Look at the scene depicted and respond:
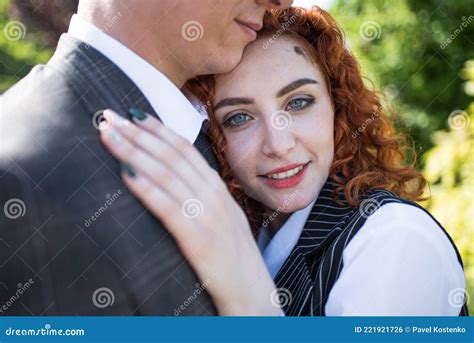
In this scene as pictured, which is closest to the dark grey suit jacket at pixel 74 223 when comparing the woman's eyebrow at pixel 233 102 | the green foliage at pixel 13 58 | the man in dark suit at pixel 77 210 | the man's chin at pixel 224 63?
the man in dark suit at pixel 77 210

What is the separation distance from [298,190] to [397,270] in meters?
0.42

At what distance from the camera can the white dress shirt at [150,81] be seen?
1.60m

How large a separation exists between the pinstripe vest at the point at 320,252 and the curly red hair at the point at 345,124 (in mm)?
56

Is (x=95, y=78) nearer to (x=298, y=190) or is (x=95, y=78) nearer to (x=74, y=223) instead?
(x=74, y=223)

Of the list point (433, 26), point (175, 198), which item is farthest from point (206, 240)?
point (433, 26)

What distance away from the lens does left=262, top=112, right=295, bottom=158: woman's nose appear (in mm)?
2016

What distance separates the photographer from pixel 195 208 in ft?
5.37

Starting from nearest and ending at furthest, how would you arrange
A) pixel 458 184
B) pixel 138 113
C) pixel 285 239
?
pixel 138 113 < pixel 285 239 < pixel 458 184

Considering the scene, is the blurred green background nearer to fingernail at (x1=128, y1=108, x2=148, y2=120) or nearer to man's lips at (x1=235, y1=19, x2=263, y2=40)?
man's lips at (x1=235, y1=19, x2=263, y2=40)

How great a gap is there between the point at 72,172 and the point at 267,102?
736mm

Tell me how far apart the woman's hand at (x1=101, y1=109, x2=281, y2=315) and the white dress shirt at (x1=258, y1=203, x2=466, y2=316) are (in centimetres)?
20

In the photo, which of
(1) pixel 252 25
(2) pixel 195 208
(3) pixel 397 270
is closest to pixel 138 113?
(2) pixel 195 208

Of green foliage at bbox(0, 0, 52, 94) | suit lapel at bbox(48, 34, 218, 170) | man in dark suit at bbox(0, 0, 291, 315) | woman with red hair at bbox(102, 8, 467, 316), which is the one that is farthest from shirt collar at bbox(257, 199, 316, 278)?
green foliage at bbox(0, 0, 52, 94)

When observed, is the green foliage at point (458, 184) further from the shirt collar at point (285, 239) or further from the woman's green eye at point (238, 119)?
the woman's green eye at point (238, 119)
